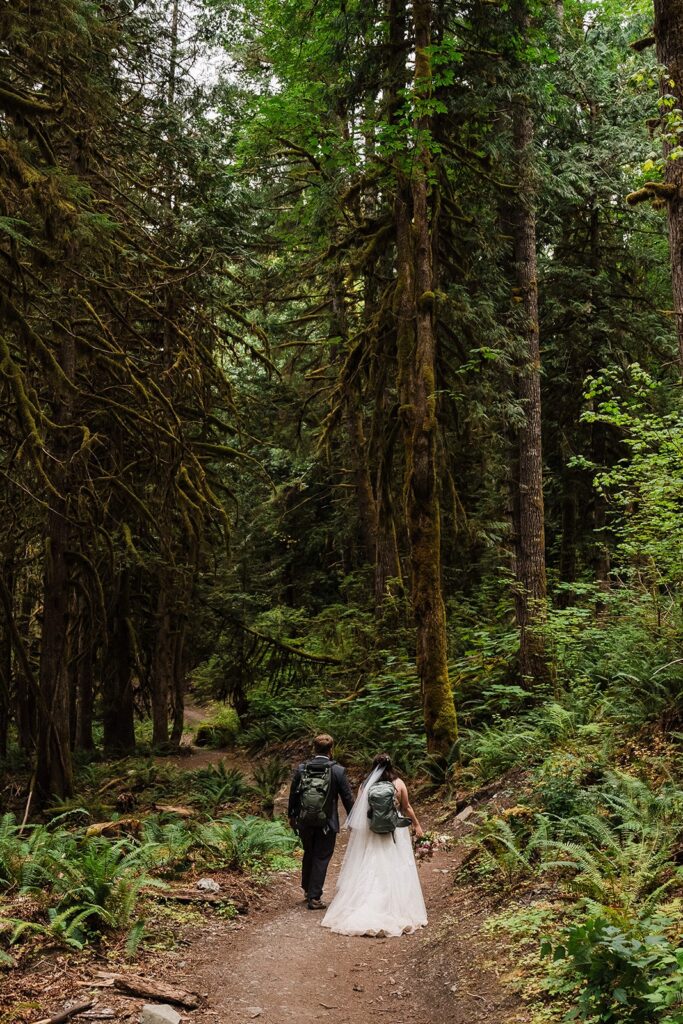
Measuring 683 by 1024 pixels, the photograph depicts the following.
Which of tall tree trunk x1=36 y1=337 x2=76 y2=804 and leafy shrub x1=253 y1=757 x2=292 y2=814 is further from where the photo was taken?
leafy shrub x1=253 y1=757 x2=292 y2=814

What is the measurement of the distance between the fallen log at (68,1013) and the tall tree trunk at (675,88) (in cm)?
633

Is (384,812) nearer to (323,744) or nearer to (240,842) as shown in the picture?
(323,744)

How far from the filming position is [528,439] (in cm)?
1472

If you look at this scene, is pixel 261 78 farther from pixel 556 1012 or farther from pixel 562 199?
pixel 556 1012

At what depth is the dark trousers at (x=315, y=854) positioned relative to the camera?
8.20m

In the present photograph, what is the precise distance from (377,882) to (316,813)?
89cm

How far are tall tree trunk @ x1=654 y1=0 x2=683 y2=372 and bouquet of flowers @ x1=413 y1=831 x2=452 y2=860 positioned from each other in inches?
255

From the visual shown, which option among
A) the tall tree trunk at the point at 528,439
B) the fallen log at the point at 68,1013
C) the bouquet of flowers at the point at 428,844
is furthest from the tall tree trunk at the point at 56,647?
the tall tree trunk at the point at 528,439

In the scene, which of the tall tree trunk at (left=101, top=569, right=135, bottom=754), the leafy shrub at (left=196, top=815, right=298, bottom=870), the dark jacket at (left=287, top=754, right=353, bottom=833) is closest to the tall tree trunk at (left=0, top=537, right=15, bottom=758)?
the tall tree trunk at (left=101, top=569, right=135, bottom=754)

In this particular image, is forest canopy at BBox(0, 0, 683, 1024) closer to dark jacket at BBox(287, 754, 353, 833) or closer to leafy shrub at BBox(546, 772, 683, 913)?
leafy shrub at BBox(546, 772, 683, 913)

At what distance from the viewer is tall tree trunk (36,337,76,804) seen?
11.1m

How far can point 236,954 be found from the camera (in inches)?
257

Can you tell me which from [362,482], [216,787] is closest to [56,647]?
[216,787]

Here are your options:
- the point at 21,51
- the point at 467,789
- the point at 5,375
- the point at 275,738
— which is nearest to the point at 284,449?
the point at 275,738
